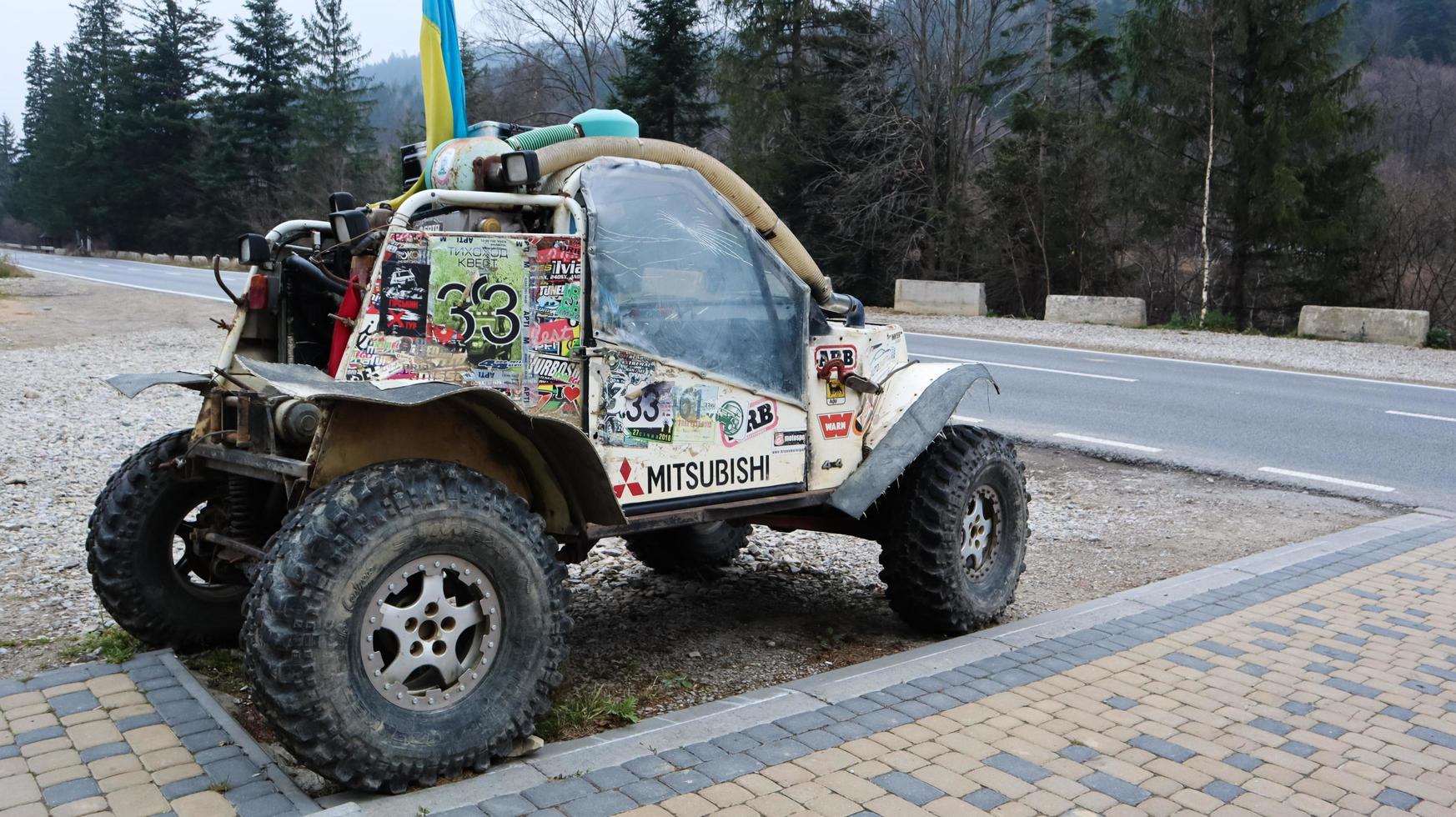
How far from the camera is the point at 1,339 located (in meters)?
17.2

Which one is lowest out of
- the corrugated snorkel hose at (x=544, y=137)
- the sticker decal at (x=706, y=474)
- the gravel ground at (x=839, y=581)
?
the gravel ground at (x=839, y=581)

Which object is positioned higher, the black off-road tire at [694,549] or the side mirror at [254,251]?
the side mirror at [254,251]

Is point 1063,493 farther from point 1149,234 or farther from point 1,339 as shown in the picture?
point 1149,234

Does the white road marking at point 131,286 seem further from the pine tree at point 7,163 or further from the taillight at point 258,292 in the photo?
the pine tree at point 7,163

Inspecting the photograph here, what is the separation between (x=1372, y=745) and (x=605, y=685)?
286cm

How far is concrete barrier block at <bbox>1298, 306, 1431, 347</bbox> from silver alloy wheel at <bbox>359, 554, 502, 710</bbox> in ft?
66.1

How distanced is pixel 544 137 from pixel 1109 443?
776cm

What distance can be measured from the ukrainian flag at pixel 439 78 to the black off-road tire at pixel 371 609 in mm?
1827

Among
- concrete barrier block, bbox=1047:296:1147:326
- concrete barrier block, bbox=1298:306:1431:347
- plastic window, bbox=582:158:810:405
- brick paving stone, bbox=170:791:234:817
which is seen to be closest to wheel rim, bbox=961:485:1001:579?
plastic window, bbox=582:158:810:405

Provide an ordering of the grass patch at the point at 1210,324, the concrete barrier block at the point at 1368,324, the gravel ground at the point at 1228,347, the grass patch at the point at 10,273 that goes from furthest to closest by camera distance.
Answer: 1. the grass patch at the point at 10,273
2. the grass patch at the point at 1210,324
3. the concrete barrier block at the point at 1368,324
4. the gravel ground at the point at 1228,347

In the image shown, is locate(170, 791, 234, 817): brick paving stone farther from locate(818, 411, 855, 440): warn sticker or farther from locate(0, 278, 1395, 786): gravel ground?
locate(818, 411, 855, 440): warn sticker

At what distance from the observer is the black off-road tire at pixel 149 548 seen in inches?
178

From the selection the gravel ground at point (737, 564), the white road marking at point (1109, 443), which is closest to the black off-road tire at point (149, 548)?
the gravel ground at point (737, 564)

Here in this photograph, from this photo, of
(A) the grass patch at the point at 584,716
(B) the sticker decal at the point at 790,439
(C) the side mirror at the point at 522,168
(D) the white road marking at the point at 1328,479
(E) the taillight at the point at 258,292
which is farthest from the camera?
(D) the white road marking at the point at 1328,479
